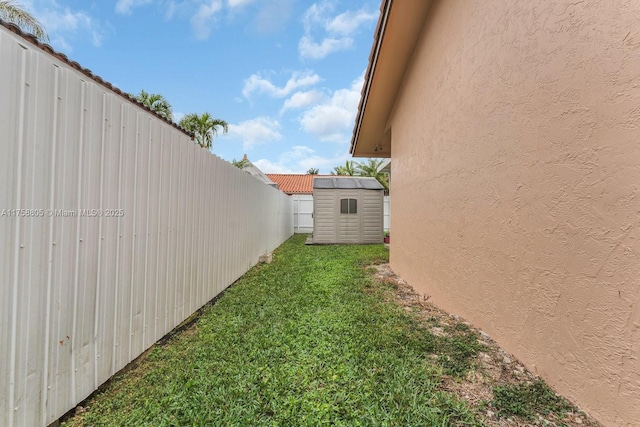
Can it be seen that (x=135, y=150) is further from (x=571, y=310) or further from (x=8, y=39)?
(x=571, y=310)

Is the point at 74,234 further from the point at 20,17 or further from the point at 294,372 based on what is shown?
the point at 20,17

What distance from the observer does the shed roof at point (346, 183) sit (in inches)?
492

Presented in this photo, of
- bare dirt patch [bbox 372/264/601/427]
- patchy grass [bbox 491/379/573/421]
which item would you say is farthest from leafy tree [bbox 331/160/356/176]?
patchy grass [bbox 491/379/573/421]

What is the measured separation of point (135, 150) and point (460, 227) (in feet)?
12.4

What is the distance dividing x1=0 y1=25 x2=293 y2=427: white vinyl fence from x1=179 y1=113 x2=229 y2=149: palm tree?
15.5 m

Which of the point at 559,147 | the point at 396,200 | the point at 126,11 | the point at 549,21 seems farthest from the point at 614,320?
the point at 126,11

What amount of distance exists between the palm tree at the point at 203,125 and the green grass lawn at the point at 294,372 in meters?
15.9

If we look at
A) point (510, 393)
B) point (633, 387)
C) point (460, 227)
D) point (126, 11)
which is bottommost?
point (510, 393)

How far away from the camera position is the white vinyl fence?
1492 mm

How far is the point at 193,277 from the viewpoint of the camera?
3.67 m

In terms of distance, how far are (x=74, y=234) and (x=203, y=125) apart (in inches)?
689

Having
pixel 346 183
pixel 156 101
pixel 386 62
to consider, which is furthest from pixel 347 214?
pixel 156 101

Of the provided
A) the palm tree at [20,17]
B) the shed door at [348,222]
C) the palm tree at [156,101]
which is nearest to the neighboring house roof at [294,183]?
the shed door at [348,222]

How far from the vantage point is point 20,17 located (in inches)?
347
